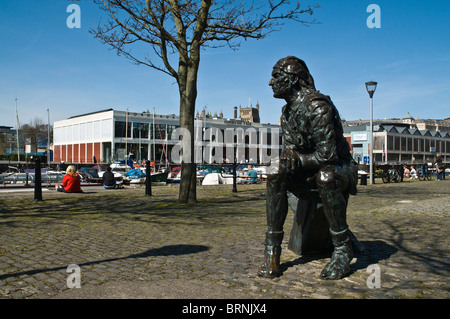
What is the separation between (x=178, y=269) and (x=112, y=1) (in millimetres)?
9284

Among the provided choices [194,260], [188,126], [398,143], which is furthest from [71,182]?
[398,143]

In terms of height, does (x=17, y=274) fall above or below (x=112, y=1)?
below

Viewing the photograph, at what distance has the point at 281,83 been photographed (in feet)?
13.5

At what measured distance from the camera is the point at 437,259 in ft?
15.2

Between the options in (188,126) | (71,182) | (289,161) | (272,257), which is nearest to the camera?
(289,161)

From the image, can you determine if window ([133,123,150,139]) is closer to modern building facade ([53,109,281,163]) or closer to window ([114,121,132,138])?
modern building facade ([53,109,281,163])

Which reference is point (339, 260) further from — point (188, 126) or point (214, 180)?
point (214, 180)

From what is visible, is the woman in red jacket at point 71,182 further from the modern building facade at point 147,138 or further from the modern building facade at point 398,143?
the modern building facade at point 398,143

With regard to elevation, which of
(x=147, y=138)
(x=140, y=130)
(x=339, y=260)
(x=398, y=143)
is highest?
(x=140, y=130)

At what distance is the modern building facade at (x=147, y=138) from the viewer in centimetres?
8219

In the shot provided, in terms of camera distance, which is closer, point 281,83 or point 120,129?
point 281,83

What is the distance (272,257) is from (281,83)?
1715 mm
